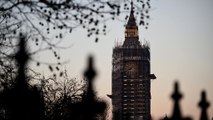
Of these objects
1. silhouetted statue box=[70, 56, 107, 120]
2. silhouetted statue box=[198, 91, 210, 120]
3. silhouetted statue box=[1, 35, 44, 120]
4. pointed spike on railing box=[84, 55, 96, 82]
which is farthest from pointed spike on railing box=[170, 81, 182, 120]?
silhouetted statue box=[1, 35, 44, 120]

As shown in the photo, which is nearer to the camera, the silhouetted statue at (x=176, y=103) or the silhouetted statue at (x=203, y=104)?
the silhouetted statue at (x=176, y=103)

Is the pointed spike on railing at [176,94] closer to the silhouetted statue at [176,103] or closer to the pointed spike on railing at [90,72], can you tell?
the silhouetted statue at [176,103]

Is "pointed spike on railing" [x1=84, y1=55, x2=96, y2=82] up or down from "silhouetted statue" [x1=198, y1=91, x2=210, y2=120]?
up

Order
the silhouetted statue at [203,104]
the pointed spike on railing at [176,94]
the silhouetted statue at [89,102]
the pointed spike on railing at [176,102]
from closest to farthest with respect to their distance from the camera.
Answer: the silhouetted statue at [89,102]
the pointed spike on railing at [176,102]
the pointed spike on railing at [176,94]
the silhouetted statue at [203,104]

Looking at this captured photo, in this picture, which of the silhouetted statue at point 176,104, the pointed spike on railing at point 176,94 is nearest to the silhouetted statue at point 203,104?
the silhouetted statue at point 176,104

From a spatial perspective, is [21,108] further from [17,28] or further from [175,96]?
[17,28]

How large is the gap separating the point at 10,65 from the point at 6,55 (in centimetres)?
132

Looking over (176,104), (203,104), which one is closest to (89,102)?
(176,104)

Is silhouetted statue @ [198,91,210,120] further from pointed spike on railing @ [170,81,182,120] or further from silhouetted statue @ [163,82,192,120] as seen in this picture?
pointed spike on railing @ [170,81,182,120]

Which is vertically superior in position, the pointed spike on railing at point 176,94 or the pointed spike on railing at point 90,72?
the pointed spike on railing at point 90,72

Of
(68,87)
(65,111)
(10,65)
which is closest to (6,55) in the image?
(10,65)

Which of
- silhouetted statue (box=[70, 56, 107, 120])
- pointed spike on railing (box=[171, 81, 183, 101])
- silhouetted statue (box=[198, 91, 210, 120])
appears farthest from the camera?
silhouetted statue (box=[198, 91, 210, 120])

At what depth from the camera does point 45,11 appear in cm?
847

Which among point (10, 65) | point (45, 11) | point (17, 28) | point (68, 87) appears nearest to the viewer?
point (45, 11)
